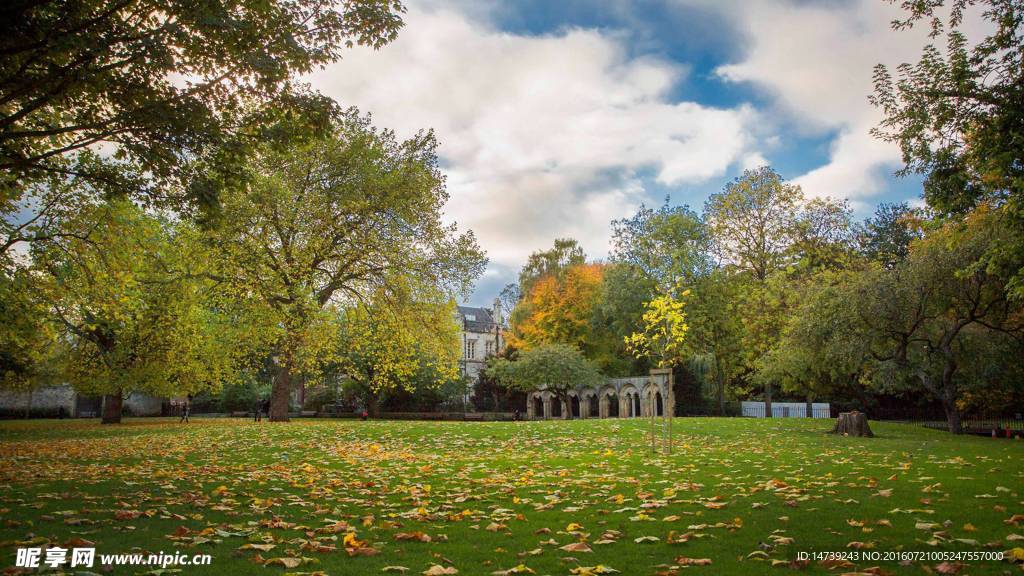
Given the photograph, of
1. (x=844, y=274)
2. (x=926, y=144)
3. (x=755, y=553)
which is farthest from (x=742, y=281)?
(x=755, y=553)

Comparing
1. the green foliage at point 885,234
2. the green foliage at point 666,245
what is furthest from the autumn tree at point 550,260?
the green foliage at point 885,234

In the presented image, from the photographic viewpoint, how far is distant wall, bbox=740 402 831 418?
49.0 m

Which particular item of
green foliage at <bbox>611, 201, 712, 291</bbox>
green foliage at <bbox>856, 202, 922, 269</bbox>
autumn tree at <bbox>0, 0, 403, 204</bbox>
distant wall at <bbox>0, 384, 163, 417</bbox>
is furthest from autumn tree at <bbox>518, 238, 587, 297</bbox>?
autumn tree at <bbox>0, 0, 403, 204</bbox>

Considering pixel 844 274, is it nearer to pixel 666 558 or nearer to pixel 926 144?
pixel 926 144

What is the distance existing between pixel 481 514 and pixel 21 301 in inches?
722

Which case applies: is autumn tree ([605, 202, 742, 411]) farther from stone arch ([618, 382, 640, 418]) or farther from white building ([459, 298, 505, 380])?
white building ([459, 298, 505, 380])

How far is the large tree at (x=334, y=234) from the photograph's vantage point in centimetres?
2384

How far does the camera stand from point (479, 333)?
98375mm

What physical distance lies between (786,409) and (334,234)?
37.4 meters

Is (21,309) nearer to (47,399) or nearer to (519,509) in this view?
(519,509)

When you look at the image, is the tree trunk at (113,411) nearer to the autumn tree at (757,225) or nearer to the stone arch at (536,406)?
the stone arch at (536,406)

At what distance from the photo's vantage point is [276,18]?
11.3 meters

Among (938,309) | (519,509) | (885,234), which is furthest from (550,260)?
(519,509)

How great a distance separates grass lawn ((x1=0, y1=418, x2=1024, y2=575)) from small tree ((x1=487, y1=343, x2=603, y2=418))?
31.4m
